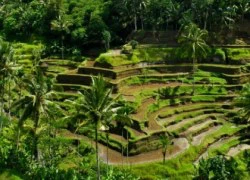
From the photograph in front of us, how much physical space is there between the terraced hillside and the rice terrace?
6.3 inches

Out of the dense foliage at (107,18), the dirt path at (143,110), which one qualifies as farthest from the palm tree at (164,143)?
the dense foliage at (107,18)

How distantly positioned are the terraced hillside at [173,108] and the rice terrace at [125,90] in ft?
0.53

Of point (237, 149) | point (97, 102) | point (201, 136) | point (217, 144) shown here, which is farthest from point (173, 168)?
point (97, 102)

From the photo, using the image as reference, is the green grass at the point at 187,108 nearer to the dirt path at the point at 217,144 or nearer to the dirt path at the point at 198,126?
the dirt path at the point at 198,126

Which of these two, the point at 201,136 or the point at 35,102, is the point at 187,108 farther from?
the point at 35,102

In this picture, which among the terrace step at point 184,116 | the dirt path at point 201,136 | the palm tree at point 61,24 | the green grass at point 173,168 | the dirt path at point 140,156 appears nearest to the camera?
the green grass at point 173,168

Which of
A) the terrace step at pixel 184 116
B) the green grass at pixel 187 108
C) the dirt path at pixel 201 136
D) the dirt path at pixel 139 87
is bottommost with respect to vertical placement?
the dirt path at pixel 201 136

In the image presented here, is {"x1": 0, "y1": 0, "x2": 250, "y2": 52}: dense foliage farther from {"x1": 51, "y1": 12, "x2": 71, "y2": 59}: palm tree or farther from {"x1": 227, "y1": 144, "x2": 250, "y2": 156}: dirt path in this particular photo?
{"x1": 227, "y1": 144, "x2": 250, "y2": 156}: dirt path

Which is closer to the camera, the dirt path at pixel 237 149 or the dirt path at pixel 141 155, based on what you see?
the dirt path at pixel 141 155

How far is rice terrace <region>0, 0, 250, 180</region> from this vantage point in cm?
4547

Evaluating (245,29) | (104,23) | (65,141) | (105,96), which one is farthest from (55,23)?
(105,96)

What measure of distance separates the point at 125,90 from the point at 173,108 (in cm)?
819

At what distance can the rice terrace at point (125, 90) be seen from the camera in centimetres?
4547

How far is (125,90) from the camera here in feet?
233
